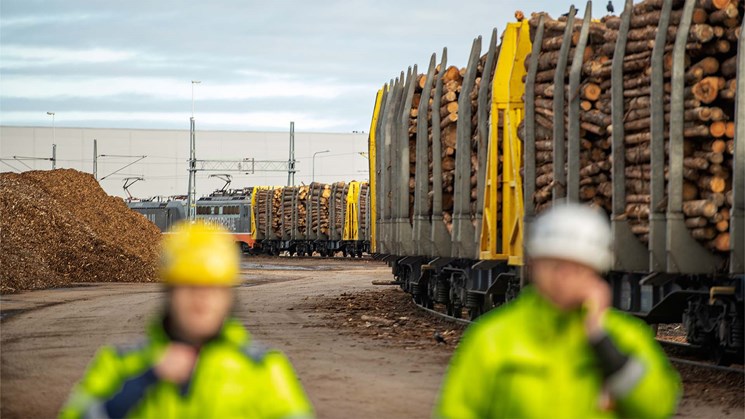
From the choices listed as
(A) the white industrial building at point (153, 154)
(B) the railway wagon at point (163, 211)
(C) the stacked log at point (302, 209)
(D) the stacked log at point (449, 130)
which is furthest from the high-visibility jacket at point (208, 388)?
(A) the white industrial building at point (153, 154)

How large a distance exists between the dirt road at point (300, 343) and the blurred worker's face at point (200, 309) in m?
0.62

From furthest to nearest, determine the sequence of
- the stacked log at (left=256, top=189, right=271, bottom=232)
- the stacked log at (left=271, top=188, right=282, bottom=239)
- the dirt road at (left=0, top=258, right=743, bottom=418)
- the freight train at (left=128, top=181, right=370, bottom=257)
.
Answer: the stacked log at (left=256, top=189, right=271, bottom=232)
the stacked log at (left=271, top=188, right=282, bottom=239)
the freight train at (left=128, top=181, right=370, bottom=257)
the dirt road at (left=0, top=258, right=743, bottom=418)

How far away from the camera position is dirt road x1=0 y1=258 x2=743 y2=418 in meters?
11.7

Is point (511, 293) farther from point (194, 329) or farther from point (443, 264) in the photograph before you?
point (194, 329)

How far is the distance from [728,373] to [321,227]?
46.5m

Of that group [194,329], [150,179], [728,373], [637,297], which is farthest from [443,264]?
[150,179]

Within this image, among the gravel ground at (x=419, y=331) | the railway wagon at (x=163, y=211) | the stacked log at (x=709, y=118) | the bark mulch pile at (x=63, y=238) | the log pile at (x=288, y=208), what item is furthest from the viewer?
the railway wagon at (x=163, y=211)

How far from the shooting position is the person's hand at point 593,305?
3.21 metres

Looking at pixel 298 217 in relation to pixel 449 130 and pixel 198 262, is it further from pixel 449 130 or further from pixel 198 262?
pixel 198 262

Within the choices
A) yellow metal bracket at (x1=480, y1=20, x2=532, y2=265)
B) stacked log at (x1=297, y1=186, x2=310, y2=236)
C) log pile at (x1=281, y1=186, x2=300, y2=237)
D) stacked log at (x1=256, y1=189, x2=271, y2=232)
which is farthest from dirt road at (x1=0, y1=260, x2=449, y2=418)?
stacked log at (x1=256, y1=189, x2=271, y2=232)

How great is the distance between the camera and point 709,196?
12.8 meters

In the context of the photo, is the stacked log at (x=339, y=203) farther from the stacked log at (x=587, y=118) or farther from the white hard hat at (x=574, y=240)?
the white hard hat at (x=574, y=240)

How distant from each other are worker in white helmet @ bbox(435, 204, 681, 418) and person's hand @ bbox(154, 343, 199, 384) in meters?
0.67

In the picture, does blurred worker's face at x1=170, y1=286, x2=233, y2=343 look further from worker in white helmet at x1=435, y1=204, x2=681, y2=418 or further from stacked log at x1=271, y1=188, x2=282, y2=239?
stacked log at x1=271, y1=188, x2=282, y2=239
